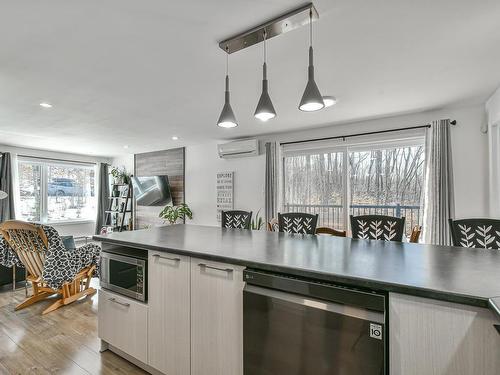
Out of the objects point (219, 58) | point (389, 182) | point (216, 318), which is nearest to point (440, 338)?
point (216, 318)

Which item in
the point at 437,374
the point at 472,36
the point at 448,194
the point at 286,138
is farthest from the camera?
the point at 286,138

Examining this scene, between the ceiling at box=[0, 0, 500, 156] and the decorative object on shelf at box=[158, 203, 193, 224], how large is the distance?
2392 mm

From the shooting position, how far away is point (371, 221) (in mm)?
2303

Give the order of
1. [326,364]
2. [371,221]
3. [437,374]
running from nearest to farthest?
[437,374] → [326,364] → [371,221]

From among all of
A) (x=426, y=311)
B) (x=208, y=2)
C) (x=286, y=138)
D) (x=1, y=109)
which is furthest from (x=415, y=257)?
(x=1, y=109)

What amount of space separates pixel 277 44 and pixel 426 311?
1805mm

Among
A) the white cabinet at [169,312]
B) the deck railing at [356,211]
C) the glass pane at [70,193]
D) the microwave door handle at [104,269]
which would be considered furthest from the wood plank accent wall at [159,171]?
the white cabinet at [169,312]

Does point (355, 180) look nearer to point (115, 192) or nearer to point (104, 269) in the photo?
point (104, 269)

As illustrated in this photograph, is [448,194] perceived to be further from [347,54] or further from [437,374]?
[437,374]

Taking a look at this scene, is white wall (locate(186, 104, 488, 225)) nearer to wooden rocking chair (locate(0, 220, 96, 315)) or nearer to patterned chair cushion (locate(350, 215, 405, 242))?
patterned chair cushion (locate(350, 215, 405, 242))

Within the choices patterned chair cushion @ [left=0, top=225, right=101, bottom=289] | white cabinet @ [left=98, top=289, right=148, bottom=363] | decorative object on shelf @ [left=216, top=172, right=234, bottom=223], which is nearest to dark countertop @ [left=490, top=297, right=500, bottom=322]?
white cabinet @ [left=98, top=289, right=148, bottom=363]

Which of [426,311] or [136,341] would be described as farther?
[136,341]

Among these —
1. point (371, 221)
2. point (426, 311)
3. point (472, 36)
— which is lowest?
point (426, 311)

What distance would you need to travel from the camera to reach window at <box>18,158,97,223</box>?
19.4 ft
